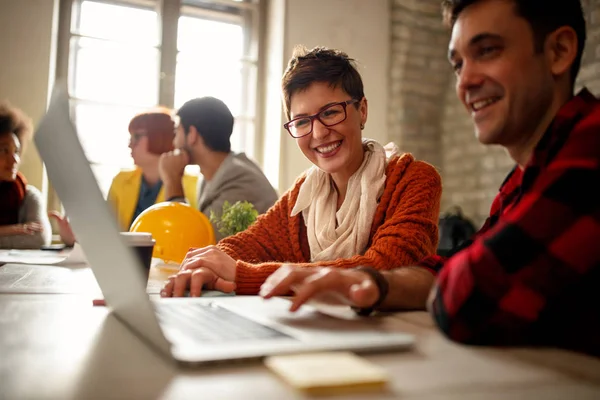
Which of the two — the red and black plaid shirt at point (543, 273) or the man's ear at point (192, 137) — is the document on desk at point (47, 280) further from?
the man's ear at point (192, 137)

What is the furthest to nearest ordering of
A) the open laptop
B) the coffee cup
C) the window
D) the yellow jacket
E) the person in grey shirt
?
the window → the yellow jacket → the person in grey shirt → the coffee cup → the open laptop

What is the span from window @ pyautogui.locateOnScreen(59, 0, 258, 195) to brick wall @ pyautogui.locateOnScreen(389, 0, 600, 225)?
118 cm

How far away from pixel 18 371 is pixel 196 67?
3927 millimetres

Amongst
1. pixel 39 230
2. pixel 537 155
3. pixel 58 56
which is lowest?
pixel 39 230

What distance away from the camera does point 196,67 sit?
4.16 metres

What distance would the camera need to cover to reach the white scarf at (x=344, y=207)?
4.90 ft

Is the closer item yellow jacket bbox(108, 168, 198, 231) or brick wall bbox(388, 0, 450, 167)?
yellow jacket bbox(108, 168, 198, 231)

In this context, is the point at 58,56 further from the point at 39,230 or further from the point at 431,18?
the point at 431,18

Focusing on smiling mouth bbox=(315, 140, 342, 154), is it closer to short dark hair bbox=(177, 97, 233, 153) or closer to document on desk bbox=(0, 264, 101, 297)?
document on desk bbox=(0, 264, 101, 297)

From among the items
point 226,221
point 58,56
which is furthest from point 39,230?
point 58,56

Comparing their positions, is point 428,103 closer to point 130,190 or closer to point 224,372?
point 130,190

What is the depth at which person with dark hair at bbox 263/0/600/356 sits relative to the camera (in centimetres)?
62

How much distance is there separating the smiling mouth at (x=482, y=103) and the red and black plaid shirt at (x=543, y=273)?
0.70 ft

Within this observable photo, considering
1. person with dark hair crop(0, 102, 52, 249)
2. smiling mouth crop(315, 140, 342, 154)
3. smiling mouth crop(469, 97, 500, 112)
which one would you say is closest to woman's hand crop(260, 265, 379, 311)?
smiling mouth crop(469, 97, 500, 112)
